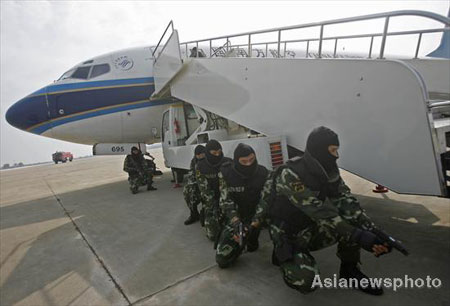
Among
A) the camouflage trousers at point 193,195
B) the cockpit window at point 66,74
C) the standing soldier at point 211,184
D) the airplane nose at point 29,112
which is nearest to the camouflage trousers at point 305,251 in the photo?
the standing soldier at point 211,184

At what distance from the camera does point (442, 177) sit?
2.70 m

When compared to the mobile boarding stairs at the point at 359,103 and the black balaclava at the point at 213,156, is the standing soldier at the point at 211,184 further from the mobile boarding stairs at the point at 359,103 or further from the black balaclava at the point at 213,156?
the mobile boarding stairs at the point at 359,103

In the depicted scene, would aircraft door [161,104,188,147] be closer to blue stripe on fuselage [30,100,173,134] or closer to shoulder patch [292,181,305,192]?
blue stripe on fuselage [30,100,173,134]

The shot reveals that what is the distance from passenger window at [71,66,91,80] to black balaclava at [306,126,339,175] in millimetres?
7422

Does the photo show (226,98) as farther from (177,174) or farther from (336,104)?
(177,174)

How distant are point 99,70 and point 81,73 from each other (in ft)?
1.84

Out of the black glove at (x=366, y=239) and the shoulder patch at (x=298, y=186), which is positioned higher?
the shoulder patch at (x=298, y=186)

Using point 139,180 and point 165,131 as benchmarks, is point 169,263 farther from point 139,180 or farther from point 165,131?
point 165,131

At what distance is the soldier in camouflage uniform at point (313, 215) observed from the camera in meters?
2.39

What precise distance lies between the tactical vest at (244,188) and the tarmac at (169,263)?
562mm

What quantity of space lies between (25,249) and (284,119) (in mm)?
4395

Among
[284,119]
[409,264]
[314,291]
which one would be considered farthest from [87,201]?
[409,264]

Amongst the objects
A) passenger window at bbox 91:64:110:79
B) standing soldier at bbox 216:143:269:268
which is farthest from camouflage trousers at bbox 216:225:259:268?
passenger window at bbox 91:64:110:79

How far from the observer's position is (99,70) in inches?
308
